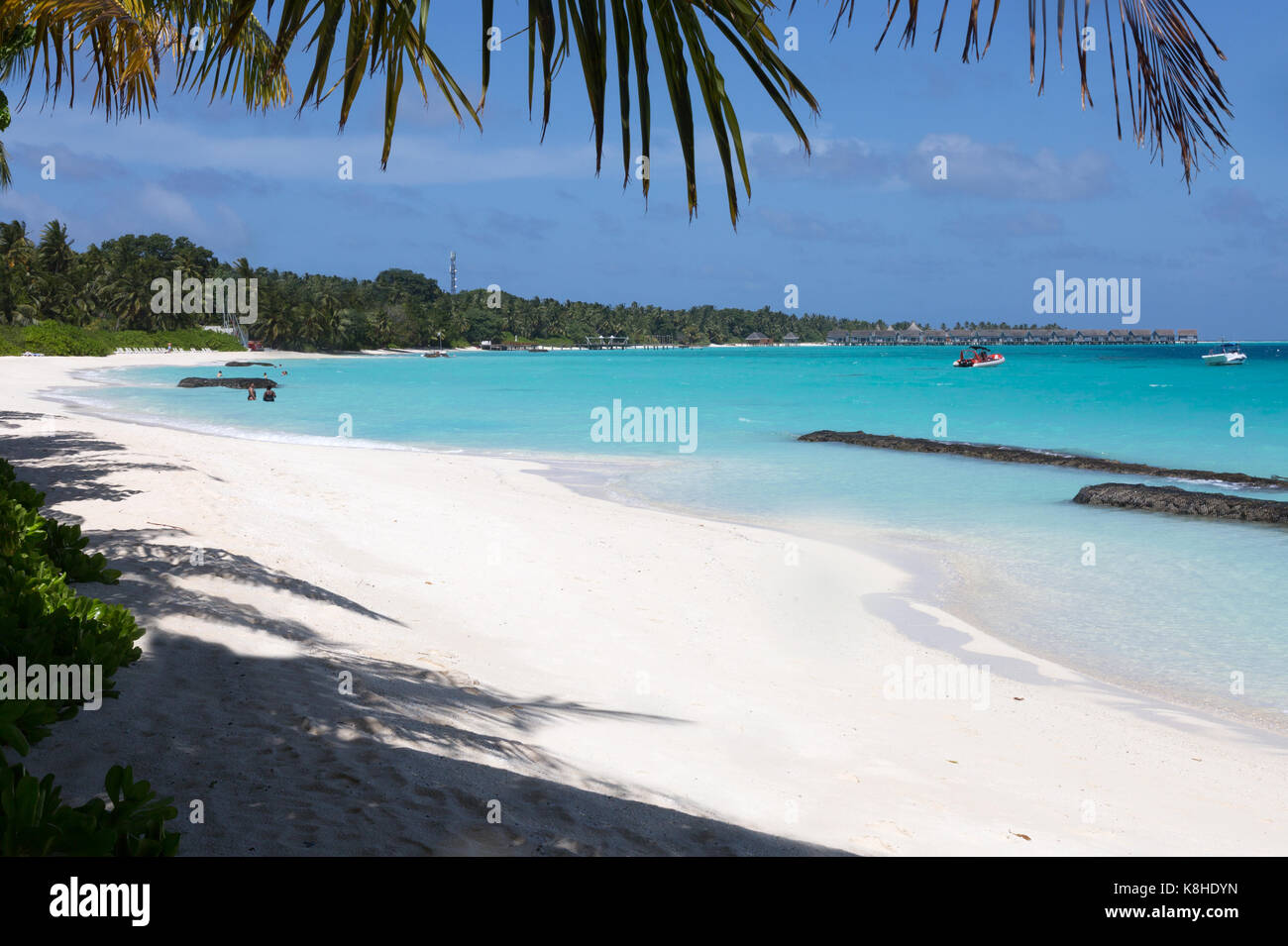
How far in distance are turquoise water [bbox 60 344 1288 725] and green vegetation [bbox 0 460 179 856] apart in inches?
333

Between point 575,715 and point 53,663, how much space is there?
9.78 ft

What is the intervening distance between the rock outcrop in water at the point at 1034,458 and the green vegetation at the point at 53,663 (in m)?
25.3

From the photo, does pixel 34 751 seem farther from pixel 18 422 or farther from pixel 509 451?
pixel 509 451

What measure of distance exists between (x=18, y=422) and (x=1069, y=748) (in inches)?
905

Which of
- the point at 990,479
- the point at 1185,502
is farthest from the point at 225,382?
the point at 1185,502

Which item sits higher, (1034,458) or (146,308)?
(146,308)

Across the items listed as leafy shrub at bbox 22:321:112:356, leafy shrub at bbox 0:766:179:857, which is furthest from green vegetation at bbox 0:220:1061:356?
leafy shrub at bbox 0:766:179:857

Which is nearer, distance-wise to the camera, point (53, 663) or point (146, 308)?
point (53, 663)

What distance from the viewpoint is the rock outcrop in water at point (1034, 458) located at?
76.9 ft

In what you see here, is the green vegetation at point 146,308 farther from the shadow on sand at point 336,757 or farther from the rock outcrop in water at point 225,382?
the shadow on sand at point 336,757

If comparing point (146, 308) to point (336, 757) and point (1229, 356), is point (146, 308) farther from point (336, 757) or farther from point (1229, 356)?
point (1229, 356)

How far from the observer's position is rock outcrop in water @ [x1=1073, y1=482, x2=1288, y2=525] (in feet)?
57.3

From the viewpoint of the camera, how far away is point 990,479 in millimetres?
23469
